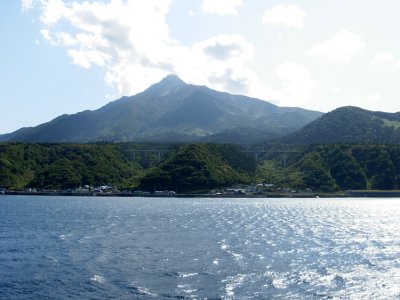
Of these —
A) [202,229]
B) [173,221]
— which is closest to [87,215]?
[173,221]

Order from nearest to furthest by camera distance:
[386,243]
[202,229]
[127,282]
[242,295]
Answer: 1. [242,295]
2. [127,282]
3. [386,243]
4. [202,229]

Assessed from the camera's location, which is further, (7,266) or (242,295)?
(7,266)

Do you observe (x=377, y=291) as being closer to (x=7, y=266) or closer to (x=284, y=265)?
(x=284, y=265)

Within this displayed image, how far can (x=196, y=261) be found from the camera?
5541 cm

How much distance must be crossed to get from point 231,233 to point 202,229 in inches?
292

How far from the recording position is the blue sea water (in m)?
43.0

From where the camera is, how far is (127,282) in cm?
4544

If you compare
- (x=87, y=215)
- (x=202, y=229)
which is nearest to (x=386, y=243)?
(x=202, y=229)

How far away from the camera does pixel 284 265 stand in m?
54.8

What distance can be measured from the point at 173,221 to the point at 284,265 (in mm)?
49433

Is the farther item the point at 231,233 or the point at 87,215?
the point at 87,215

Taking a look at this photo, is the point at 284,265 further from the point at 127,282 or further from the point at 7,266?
the point at 7,266

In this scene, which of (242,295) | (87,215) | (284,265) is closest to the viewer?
(242,295)

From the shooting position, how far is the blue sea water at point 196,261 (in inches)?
1692
